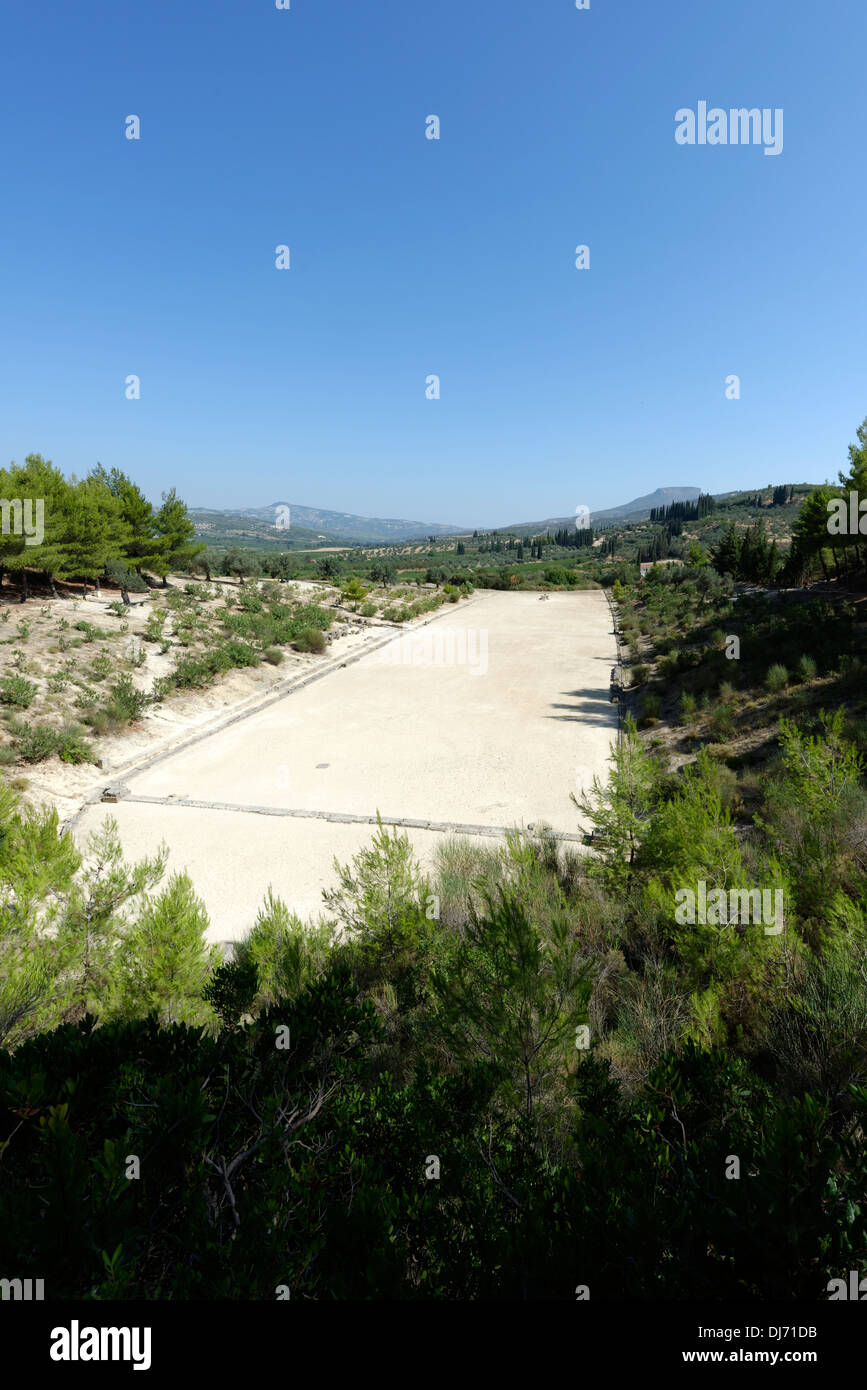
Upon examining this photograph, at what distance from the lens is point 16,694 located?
41.9 feet

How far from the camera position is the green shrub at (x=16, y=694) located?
41.9 ft

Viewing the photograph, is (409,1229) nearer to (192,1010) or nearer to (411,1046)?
(411,1046)

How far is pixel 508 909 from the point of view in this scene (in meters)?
3.66

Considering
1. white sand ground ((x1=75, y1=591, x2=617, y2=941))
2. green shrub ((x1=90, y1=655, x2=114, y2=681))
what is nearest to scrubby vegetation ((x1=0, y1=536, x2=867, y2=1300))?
white sand ground ((x1=75, y1=591, x2=617, y2=941))

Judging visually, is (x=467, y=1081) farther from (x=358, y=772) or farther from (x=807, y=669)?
(x=807, y=669)

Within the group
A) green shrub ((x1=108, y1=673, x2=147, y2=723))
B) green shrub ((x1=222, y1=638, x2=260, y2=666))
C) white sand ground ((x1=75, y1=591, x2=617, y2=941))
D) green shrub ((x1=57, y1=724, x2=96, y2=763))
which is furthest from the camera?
green shrub ((x1=222, y1=638, x2=260, y2=666))

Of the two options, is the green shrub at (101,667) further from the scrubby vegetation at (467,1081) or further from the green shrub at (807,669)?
the green shrub at (807,669)

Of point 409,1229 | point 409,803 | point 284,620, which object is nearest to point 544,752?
point 409,803

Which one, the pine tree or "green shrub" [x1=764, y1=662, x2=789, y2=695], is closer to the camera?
the pine tree

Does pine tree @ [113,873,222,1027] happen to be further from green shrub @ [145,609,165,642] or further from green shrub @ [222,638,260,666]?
green shrub @ [145,609,165,642]

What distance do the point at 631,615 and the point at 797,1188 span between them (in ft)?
104

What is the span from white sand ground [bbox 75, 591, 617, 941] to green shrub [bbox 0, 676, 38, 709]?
346 cm

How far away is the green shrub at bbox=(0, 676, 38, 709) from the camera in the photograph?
41.9ft

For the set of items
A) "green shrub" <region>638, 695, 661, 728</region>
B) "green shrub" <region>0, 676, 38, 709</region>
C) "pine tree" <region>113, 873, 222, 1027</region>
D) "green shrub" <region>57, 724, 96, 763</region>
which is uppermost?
"green shrub" <region>0, 676, 38, 709</region>
